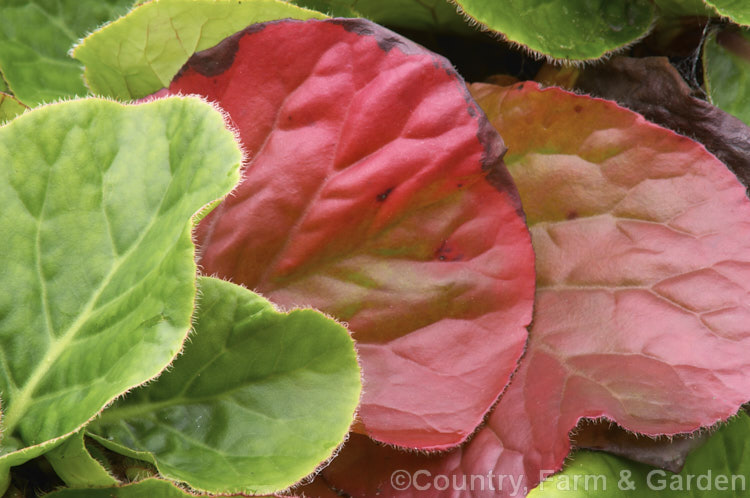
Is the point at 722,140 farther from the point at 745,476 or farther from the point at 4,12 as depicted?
the point at 4,12

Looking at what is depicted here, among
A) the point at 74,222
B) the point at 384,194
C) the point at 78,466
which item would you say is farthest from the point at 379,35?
the point at 78,466

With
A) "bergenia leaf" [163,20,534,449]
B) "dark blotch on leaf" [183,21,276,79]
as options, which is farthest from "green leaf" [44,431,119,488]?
"dark blotch on leaf" [183,21,276,79]

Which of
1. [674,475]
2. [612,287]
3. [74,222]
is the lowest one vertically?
[674,475]

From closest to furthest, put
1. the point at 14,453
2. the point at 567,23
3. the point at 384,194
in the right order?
the point at 14,453 → the point at 384,194 → the point at 567,23

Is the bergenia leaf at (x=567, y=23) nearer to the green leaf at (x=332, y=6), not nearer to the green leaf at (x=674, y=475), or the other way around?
the green leaf at (x=332, y=6)

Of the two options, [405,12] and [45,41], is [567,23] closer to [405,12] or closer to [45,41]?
[405,12]

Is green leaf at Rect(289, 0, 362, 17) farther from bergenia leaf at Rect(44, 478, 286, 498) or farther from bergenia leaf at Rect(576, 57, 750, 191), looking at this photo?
bergenia leaf at Rect(44, 478, 286, 498)
